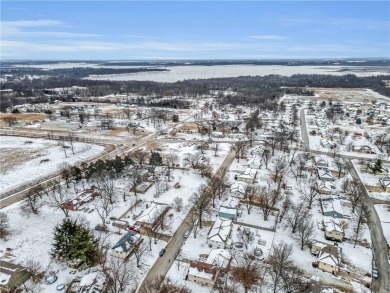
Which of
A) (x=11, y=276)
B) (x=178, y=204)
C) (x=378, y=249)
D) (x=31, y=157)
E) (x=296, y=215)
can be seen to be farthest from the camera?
(x=31, y=157)

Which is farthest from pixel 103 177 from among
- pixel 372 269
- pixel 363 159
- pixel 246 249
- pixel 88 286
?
pixel 363 159

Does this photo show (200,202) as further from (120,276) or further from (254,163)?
(254,163)

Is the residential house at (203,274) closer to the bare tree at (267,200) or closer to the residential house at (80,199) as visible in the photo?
the bare tree at (267,200)

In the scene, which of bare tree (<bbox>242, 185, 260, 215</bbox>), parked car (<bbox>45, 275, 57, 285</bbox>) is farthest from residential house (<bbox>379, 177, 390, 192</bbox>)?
parked car (<bbox>45, 275, 57, 285</bbox>)

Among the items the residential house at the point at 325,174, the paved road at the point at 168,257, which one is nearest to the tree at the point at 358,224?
the residential house at the point at 325,174

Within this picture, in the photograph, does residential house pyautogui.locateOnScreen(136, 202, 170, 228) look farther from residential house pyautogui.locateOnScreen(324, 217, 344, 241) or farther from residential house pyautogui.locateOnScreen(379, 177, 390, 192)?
residential house pyautogui.locateOnScreen(379, 177, 390, 192)

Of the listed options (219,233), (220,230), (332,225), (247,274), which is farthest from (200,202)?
(332,225)

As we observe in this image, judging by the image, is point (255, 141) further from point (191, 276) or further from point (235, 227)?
point (191, 276)
